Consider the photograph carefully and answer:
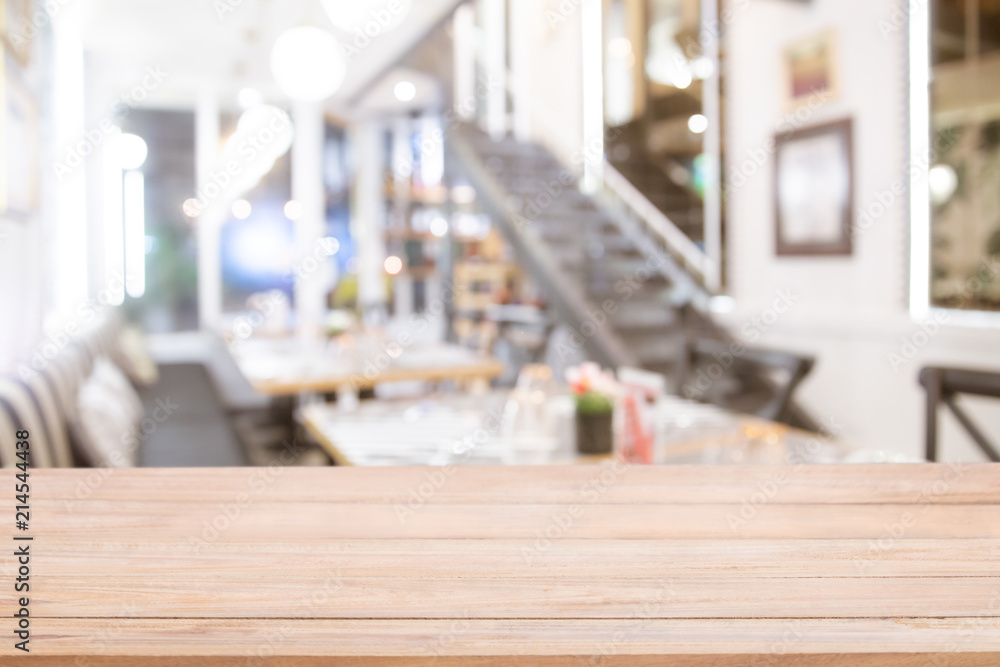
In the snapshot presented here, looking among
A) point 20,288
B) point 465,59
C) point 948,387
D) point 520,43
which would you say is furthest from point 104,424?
point 520,43

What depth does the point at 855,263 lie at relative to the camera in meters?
4.66

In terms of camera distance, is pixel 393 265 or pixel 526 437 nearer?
pixel 526 437

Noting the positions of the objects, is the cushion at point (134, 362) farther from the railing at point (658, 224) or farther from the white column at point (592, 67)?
the white column at point (592, 67)

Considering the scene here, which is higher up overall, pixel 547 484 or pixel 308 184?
pixel 308 184

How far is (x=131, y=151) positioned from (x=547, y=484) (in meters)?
8.36

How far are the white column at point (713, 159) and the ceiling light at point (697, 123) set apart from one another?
0.06 m

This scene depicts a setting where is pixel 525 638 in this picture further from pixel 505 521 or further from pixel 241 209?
pixel 241 209

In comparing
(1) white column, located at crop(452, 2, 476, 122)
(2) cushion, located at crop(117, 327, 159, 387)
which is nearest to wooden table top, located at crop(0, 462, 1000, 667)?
(2) cushion, located at crop(117, 327, 159, 387)

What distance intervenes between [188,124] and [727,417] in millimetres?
7730

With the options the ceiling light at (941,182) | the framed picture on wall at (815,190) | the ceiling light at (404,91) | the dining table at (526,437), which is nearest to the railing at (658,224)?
the framed picture on wall at (815,190)

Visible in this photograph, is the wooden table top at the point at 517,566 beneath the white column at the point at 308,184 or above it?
beneath

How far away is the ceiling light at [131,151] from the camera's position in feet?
25.7

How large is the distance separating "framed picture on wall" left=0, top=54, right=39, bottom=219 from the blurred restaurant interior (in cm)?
2

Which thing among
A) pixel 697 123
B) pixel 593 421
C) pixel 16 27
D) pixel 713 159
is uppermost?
pixel 697 123
